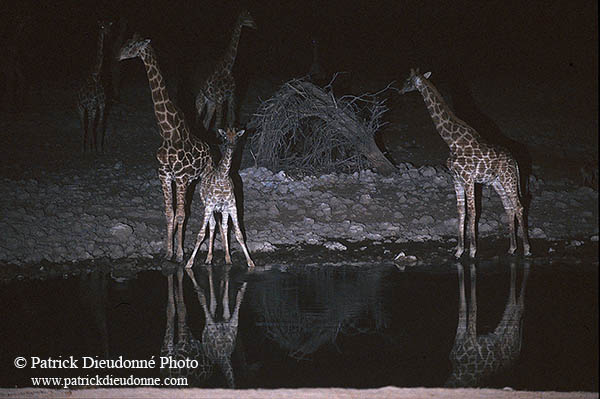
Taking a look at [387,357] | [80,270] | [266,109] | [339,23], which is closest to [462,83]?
[339,23]

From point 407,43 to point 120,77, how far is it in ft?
27.0

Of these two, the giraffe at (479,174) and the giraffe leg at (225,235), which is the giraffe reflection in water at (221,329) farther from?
the giraffe at (479,174)

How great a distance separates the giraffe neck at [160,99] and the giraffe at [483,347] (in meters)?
4.30

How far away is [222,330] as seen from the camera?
6891 mm

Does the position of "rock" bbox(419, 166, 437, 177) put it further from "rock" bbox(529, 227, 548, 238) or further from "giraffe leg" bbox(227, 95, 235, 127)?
"giraffe leg" bbox(227, 95, 235, 127)

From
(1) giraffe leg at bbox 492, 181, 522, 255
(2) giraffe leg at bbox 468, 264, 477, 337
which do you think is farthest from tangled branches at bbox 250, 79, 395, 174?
(2) giraffe leg at bbox 468, 264, 477, 337

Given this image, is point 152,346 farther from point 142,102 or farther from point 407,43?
point 407,43

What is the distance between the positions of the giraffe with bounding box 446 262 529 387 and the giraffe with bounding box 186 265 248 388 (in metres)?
1.80

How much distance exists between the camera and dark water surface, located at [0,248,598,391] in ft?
19.7

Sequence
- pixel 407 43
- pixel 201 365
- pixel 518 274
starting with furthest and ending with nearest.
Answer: pixel 407 43, pixel 518 274, pixel 201 365

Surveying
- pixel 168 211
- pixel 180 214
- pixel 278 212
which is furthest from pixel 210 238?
pixel 278 212

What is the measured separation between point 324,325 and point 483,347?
1.44 m

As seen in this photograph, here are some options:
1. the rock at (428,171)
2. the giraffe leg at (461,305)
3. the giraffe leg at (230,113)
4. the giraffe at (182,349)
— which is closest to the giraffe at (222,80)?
the giraffe leg at (230,113)

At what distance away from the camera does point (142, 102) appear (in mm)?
17109
